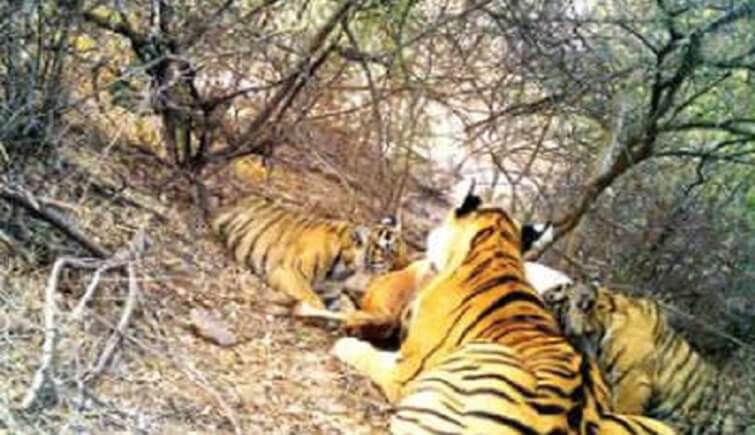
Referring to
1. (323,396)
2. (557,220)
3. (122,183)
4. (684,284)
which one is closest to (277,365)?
(323,396)

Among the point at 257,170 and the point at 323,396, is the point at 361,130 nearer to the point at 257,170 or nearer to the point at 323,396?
the point at 257,170

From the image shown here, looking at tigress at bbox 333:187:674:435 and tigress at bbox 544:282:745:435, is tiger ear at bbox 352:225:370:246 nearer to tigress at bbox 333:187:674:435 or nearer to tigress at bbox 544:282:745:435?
tigress at bbox 333:187:674:435

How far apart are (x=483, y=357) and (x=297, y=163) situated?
9.12 feet

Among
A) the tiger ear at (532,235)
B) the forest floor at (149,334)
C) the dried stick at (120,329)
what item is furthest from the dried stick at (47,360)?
the tiger ear at (532,235)

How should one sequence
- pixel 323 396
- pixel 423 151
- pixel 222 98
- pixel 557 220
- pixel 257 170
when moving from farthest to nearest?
pixel 423 151, pixel 257 170, pixel 557 220, pixel 222 98, pixel 323 396

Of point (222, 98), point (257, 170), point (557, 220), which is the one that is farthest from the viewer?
point (257, 170)

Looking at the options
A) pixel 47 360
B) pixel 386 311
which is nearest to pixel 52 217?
pixel 47 360

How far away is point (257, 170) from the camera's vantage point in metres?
6.86

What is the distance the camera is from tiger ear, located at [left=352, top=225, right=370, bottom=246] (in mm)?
6242

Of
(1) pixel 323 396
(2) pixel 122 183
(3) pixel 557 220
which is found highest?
(3) pixel 557 220

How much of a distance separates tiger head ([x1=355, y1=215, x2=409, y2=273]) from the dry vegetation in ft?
1.33

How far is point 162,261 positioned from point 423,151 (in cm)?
240

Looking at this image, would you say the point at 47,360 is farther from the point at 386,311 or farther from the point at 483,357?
the point at 386,311

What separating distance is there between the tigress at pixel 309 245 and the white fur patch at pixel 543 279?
0.90 m
